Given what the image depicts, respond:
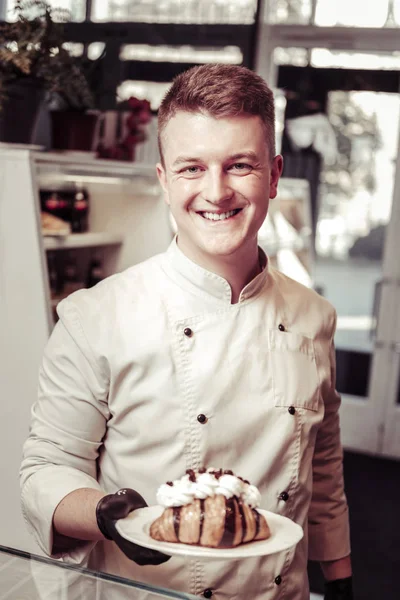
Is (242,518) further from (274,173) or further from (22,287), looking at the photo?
(22,287)

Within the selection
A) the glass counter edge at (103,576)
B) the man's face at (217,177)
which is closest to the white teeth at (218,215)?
the man's face at (217,177)

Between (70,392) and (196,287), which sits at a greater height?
(196,287)

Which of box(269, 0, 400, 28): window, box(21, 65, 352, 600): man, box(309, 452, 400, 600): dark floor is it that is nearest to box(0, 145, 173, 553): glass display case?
box(21, 65, 352, 600): man

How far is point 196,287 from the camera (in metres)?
1.45

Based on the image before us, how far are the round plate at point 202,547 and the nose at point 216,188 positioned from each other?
1.73 feet

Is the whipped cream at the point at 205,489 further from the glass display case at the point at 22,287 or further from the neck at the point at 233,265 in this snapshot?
the glass display case at the point at 22,287

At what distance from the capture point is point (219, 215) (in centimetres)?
131

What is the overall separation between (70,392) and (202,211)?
0.41 meters

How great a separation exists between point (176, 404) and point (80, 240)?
1.53 meters

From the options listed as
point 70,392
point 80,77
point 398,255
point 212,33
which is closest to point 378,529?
point 398,255

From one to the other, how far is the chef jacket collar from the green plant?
127 centimetres

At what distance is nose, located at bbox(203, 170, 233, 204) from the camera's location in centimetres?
128

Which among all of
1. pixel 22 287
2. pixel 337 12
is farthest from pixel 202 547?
pixel 337 12

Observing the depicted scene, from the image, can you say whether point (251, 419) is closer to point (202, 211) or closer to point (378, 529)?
point (202, 211)
